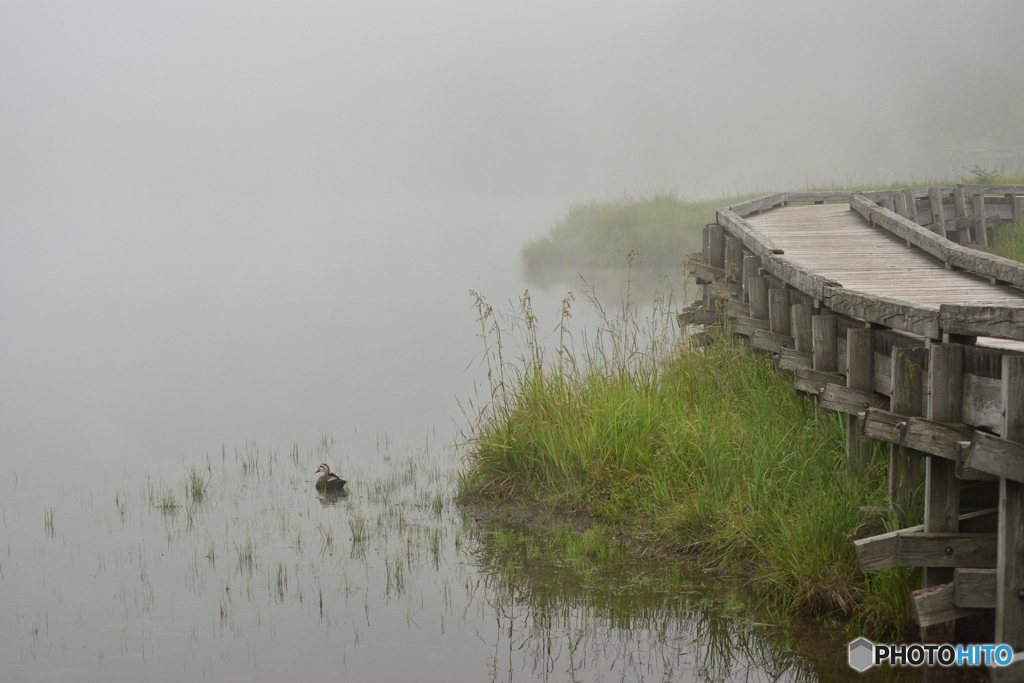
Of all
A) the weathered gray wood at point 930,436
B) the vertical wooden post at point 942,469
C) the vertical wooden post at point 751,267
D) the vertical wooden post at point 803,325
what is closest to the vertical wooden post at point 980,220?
the vertical wooden post at point 751,267

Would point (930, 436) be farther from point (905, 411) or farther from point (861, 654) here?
point (861, 654)

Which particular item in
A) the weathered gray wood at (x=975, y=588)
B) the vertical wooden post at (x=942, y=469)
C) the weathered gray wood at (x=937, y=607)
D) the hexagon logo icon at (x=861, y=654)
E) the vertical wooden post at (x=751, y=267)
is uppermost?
the vertical wooden post at (x=751, y=267)

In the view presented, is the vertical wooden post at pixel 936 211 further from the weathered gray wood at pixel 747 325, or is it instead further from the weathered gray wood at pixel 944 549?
the weathered gray wood at pixel 944 549

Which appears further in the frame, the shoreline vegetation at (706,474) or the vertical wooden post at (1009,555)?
the shoreline vegetation at (706,474)

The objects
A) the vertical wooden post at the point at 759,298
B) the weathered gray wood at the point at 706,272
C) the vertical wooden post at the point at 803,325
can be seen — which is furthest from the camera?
the weathered gray wood at the point at 706,272

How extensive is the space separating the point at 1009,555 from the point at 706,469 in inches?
94.2

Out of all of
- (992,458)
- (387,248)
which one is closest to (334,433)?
(992,458)

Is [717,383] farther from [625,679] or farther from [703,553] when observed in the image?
[625,679]

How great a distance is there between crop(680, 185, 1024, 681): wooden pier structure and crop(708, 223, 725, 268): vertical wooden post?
204 centimetres

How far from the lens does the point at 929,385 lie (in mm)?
4266

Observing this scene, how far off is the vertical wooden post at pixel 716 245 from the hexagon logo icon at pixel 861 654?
22.5 ft

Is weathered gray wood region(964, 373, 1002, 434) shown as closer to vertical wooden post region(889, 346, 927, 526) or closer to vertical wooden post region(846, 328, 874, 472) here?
vertical wooden post region(889, 346, 927, 526)

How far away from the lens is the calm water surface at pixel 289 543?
16.4 feet

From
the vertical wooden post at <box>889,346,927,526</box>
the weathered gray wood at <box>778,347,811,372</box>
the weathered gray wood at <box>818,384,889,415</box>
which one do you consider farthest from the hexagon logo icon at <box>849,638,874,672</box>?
the weathered gray wood at <box>778,347,811,372</box>
